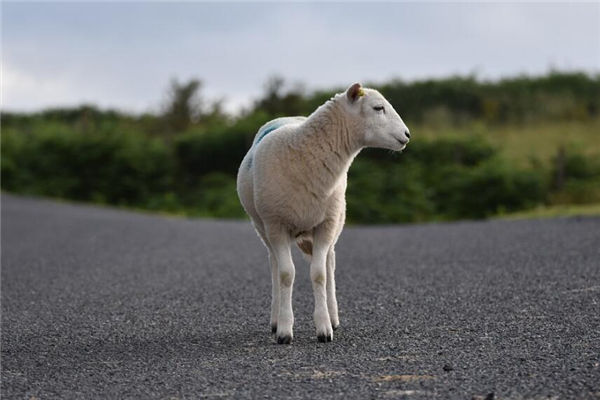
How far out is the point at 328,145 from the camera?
6.51 meters

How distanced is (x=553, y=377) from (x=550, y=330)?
1531 millimetres

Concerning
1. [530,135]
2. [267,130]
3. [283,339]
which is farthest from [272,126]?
[530,135]

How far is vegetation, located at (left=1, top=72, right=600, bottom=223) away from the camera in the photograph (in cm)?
2180

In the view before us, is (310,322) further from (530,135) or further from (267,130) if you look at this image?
(530,135)

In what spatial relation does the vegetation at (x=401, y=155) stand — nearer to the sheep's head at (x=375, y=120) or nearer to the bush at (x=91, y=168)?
the bush at (x=91, y=168)

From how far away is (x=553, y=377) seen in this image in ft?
16.2

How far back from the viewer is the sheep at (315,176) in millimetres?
6336

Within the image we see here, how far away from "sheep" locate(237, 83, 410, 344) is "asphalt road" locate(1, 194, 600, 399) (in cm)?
55

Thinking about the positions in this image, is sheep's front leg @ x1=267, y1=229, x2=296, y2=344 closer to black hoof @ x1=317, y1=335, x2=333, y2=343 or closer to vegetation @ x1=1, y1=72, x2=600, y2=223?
black hoof @ x1=317, y1=335, x2=333, y2=343

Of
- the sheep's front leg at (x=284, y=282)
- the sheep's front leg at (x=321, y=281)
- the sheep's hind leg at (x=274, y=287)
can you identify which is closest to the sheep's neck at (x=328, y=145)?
the sheep's front leg at (x=321, y=281)

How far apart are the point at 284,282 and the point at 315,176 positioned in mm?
919

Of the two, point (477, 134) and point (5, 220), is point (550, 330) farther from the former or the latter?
point (477, 134)

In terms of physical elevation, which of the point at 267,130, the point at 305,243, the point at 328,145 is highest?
the point at 267,130

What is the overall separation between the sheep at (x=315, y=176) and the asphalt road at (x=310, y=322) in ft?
1.79
